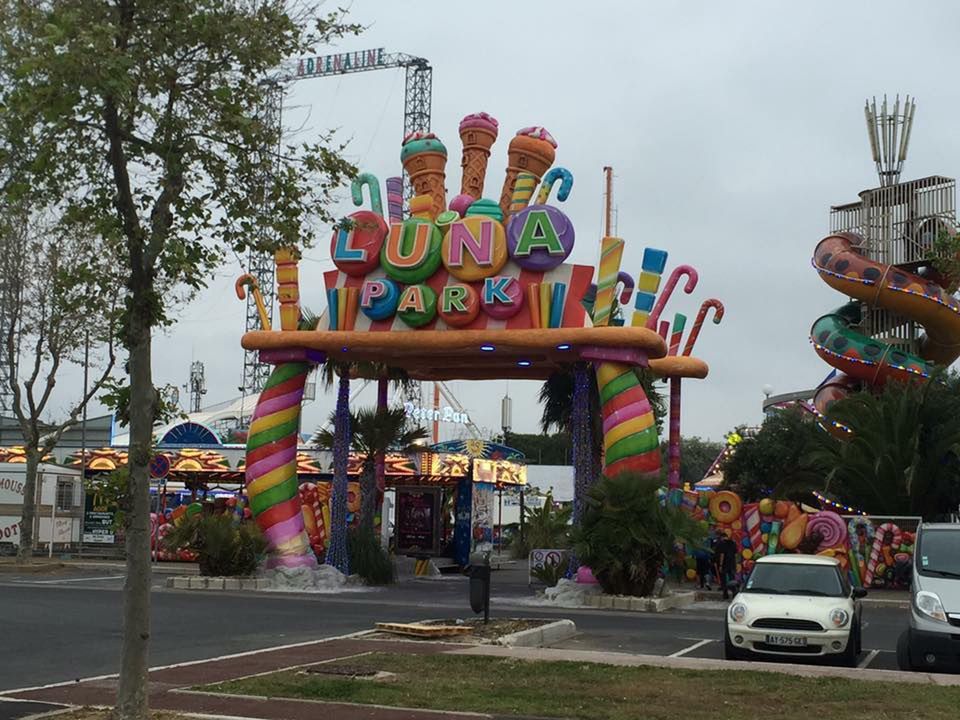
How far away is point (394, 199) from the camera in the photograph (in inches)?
1123

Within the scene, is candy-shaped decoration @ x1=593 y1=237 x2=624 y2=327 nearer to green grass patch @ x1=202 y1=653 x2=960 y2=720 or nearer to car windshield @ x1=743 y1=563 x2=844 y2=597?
car windshield @ x1=743 y1=563 x2=844 y2=597

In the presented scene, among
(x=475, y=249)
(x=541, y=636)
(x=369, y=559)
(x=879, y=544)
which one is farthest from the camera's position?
(x=369, y=559)

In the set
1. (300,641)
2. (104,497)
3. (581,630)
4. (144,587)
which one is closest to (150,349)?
(104,497)

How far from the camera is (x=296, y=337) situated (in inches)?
1097

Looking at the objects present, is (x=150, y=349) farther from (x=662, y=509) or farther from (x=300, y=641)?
(x=662, y=509)

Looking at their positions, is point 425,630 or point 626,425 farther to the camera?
point 626,425

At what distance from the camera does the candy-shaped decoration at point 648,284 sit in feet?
85.2

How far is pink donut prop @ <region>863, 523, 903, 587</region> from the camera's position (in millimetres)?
28219

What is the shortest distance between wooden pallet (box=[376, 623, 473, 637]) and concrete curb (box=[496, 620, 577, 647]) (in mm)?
717

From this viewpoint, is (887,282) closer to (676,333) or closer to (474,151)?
(676,333)

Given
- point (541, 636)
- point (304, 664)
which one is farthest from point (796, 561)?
point (304, 664)

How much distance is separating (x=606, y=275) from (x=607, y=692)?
48.7 ft

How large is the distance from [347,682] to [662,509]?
1278cm

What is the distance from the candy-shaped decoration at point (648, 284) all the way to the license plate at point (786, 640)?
37.5 feet
